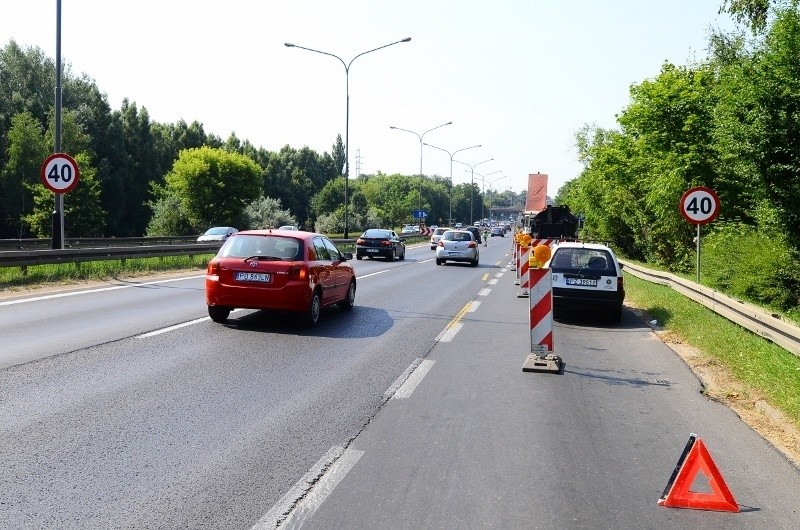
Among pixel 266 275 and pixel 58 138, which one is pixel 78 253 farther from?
pixel 266 275

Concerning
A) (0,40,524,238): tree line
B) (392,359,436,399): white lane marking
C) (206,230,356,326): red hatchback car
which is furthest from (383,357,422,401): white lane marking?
(0,40,524,238): tree line

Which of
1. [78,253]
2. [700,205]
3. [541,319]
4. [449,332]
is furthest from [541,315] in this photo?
[78,253]

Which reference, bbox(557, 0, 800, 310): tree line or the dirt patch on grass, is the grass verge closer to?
the dirt patch on grass

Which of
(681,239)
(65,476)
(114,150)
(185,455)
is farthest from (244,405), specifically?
(114,150)

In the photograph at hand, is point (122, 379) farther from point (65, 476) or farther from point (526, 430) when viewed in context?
point (526, 430)

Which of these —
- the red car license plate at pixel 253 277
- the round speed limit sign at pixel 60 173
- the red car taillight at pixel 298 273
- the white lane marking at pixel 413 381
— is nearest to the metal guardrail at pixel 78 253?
the round speed limit sign at pixel 60 173

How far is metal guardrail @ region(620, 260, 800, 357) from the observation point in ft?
28.7

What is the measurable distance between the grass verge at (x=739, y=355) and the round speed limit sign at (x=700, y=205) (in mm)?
1641

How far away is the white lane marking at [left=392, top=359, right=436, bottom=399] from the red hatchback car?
312 cm

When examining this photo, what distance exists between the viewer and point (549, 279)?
963 centimetres

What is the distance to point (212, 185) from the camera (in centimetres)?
6166

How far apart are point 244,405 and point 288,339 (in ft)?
13.6

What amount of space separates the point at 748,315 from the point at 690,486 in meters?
6.59

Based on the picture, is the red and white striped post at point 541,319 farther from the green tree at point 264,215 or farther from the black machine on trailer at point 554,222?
the green tree at point 264,215
